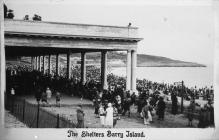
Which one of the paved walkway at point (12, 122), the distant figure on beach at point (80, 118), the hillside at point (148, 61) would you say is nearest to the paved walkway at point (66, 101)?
the paved walkway at point (12, 122)

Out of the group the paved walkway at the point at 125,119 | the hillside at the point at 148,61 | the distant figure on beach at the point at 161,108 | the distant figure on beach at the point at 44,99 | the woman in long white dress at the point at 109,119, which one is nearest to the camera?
the woman in long white dress at the point at 109,119

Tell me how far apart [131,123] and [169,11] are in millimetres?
2949

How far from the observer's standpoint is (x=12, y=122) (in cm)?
1074

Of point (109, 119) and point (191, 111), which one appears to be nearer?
point (109, 119)

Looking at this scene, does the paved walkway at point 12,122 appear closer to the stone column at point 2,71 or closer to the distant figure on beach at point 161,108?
the stone column at point 2,71

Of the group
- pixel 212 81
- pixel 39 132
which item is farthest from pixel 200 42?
pixel 39 132

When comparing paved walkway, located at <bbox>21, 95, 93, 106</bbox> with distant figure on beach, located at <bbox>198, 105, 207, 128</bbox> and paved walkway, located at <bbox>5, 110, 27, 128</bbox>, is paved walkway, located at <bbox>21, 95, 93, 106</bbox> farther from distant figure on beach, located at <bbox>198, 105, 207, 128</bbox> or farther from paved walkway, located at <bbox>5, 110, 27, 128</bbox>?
distant figure on beach, located at <bbox>198, 105, 207, 128</bbox>

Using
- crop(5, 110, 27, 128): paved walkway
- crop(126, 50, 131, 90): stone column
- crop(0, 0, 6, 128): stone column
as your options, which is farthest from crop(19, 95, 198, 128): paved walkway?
crop(126, 50, 131, 90): stone column

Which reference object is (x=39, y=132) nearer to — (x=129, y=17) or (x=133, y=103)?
(x=133, y=103)

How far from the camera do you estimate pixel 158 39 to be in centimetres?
1166

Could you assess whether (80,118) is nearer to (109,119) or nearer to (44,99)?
(109,119)

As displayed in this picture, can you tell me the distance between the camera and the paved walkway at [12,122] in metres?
10.7

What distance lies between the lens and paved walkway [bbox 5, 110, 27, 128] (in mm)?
10672

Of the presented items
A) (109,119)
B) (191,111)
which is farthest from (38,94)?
(191,111)
